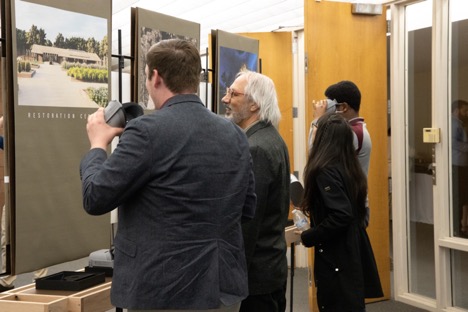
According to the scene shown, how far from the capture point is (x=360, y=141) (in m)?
3.40

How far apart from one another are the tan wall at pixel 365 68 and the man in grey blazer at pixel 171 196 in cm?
292

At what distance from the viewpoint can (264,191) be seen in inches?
85.6

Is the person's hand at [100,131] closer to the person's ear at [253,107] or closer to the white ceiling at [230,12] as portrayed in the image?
the person's ear at [253,107]

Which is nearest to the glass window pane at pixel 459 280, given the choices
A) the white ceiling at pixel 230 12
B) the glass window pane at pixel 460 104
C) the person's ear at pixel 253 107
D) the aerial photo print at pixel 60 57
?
the glass window pane at pixel 460 104

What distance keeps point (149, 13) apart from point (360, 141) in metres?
1.37

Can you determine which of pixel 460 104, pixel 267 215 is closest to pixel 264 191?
pixel 267 215

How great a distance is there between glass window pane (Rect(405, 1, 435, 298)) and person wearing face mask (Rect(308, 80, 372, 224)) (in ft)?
4.29

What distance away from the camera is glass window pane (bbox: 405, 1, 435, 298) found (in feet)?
15.0

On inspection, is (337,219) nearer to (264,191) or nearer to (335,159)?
(335,159)

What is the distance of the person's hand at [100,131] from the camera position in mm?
1700

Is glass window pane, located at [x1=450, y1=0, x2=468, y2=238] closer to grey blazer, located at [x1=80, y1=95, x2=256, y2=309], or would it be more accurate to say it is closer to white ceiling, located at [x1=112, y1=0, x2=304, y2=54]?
white ceiling, located at [x1=112, y1=0, x2=304, y2=54]

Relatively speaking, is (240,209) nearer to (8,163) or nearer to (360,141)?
(8,163)

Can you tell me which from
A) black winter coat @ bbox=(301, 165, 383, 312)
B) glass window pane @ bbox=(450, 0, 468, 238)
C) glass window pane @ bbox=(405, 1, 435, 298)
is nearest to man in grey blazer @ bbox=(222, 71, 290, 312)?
black winter coat @ bbox=(301, 165, 383, 312)

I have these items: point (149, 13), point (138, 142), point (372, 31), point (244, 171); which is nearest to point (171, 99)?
point (138, 142)
